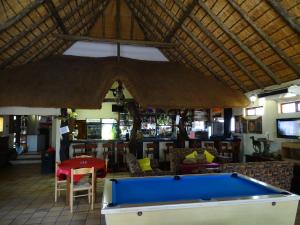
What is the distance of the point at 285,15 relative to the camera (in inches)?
173

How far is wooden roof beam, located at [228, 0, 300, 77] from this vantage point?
490 centimetres

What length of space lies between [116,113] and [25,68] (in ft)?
19.4

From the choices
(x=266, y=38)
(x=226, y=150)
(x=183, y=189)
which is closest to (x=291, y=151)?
(x=226, y=150)

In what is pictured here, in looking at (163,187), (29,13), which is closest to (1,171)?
(29,13)

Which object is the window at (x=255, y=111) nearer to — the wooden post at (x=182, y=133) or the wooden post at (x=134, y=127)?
the wooden post at (x=182, y=133)

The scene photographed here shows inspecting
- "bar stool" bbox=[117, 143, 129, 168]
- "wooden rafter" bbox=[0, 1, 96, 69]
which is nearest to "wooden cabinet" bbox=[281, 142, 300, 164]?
"bar stool" bbox=[117, 143, 129, 168]

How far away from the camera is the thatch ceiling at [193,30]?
15.9ft

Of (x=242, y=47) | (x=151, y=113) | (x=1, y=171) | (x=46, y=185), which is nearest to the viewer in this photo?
(x=242, y=47)

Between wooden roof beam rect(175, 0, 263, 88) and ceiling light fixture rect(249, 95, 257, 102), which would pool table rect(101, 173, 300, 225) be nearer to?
wooden roof beam rect(175, 0, 263, 88)

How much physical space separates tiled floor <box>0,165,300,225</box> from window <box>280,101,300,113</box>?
11.5 ft

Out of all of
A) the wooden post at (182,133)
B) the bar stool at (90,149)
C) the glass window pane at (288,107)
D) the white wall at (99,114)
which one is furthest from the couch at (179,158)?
the white wall at (99,114)

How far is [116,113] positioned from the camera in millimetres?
12539

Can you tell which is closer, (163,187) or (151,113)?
(163,187)

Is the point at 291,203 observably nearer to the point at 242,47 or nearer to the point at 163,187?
the point at 163,187
